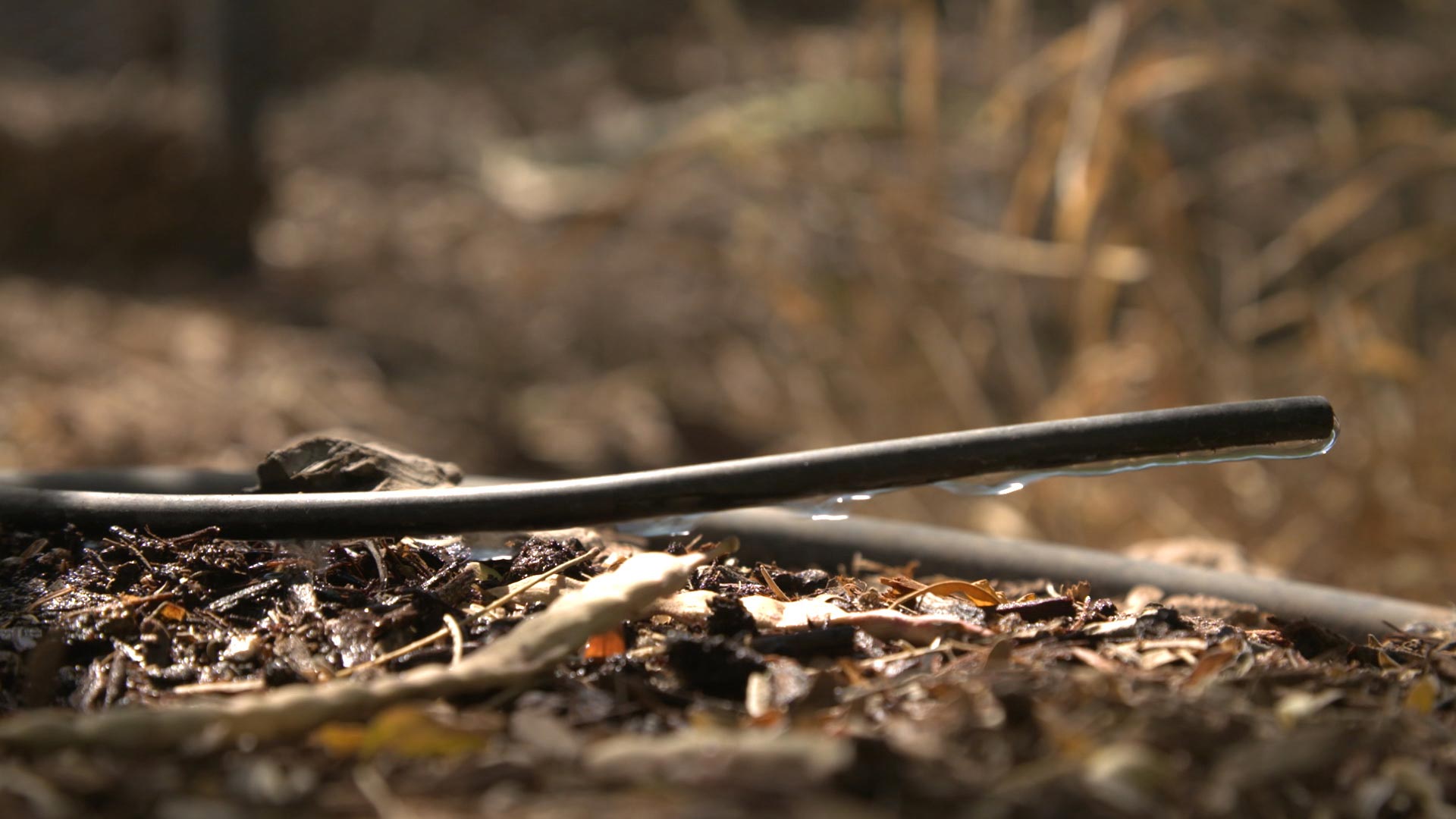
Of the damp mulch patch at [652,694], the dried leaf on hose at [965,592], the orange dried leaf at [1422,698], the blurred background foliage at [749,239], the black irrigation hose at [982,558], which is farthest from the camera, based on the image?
the blurred background foliage at [749,239]

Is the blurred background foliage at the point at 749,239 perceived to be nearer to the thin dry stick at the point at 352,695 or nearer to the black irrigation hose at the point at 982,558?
the black irrigation hose at the point at 982,558

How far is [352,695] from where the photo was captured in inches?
17.0

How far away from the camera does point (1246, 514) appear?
1762 millimetres

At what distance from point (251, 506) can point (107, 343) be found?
2.49 meters

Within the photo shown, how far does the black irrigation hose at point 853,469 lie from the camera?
1.74 feet

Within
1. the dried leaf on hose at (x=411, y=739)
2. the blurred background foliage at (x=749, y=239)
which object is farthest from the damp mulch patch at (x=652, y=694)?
the blurred background foliage at (x=749, y=239)

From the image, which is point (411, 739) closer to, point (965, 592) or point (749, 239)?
point (965, 592)

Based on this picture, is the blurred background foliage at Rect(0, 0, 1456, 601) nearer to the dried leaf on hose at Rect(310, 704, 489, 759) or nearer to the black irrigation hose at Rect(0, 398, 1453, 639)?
the black irrigation hose at Rect(0, 398, 1453, 639)

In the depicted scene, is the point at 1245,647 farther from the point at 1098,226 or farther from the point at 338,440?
the point at 1098,226

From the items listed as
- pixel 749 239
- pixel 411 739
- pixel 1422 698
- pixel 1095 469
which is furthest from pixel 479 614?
pixel 749 239

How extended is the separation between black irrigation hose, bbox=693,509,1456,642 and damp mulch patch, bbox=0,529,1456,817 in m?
0.09

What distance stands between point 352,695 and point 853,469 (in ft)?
0.80

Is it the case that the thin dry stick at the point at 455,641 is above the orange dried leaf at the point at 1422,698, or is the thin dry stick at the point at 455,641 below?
above

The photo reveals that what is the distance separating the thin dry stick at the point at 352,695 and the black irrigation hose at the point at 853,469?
0.04 meters
